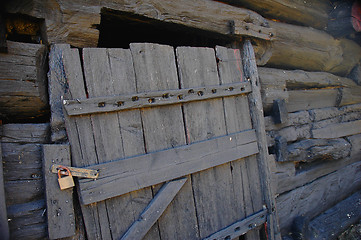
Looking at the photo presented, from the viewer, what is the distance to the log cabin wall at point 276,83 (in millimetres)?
1346

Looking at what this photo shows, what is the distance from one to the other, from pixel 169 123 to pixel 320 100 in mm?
2236

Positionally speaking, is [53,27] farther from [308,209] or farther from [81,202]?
[308,209]

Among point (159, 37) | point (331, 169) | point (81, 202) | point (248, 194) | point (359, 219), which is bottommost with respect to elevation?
point (359, 219)

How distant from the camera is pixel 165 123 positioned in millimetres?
1690

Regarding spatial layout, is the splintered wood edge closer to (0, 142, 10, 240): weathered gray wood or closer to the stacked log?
the stacked log

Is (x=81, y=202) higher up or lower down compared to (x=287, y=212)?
higher up

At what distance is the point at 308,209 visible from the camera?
290 cm

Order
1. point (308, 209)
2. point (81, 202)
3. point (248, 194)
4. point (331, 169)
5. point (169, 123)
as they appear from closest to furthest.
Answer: point (81, 202), point (169, 123), point (248, 194), point (308, 209), point (331, 169)

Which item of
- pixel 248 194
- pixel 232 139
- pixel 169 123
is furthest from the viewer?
pixel 248 194

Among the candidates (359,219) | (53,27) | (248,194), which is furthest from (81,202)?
(359,219)

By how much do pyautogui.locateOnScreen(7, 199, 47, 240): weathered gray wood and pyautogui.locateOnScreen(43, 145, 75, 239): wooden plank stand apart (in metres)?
0.07

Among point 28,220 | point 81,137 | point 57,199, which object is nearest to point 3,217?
point 28,220

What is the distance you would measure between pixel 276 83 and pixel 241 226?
1.42m

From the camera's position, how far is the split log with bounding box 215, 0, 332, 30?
2.36m
